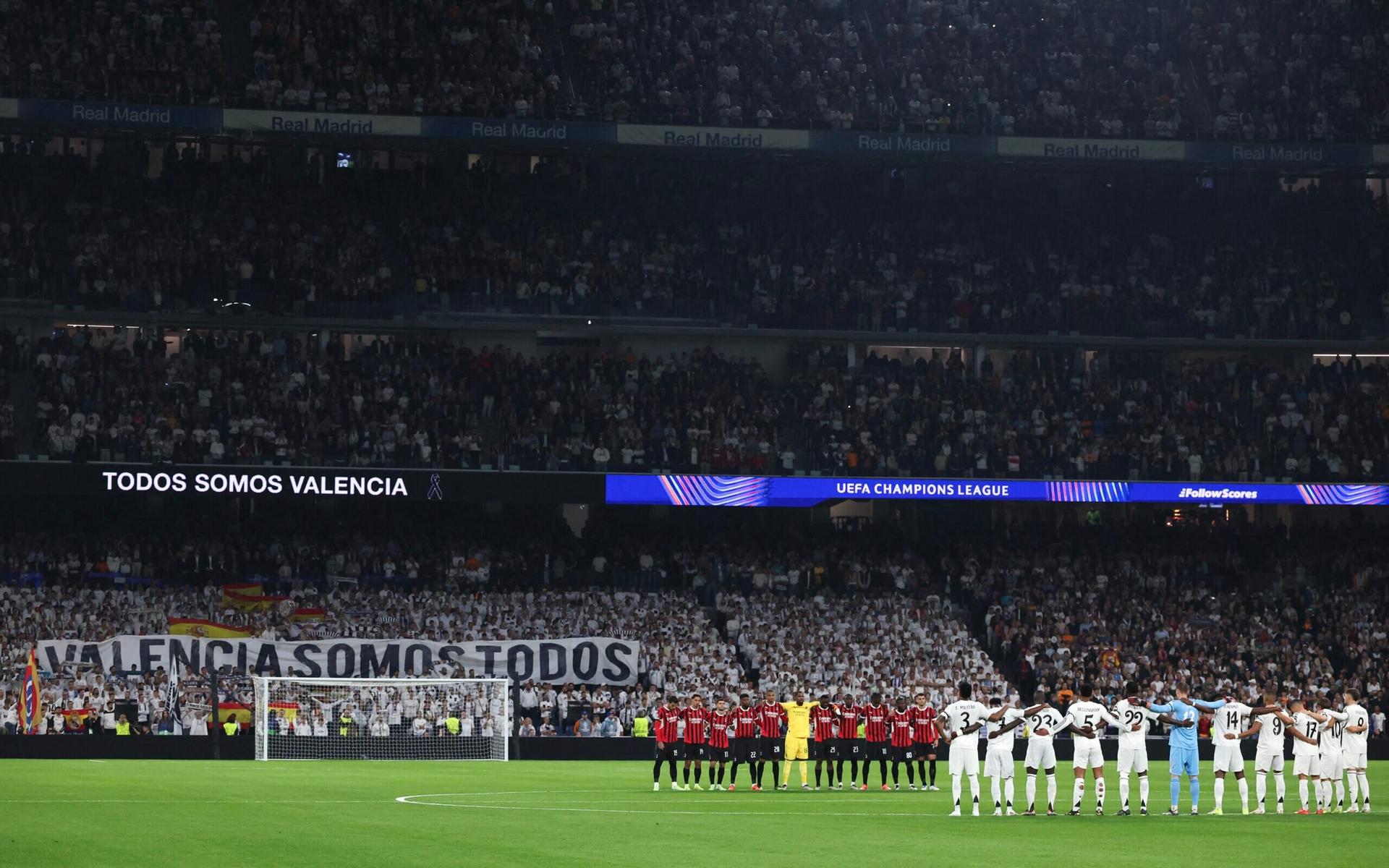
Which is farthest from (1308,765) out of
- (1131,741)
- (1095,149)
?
(1095,149)

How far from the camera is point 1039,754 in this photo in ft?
85.8

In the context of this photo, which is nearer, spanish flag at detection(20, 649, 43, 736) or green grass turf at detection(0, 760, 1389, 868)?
green grass turf at detection(0, 760, 1389, 868)

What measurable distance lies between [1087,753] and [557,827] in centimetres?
746

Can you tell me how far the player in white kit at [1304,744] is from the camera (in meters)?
27.9

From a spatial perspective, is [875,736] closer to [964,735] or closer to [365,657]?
[964,735]

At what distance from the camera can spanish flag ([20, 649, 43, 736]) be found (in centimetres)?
4450

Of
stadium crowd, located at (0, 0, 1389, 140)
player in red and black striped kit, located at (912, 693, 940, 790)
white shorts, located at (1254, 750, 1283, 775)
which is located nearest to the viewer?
white shorts, located at (1254, 750, 1283, 775)

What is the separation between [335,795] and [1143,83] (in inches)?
1671

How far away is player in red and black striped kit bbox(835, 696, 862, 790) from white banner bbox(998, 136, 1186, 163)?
30.0 m

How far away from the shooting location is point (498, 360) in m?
57.7

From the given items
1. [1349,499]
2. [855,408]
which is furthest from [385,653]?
[1349,499]

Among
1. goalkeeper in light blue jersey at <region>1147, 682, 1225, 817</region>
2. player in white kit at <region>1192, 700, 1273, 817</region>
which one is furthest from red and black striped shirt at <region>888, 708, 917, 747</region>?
player in white kit at <region>1192, 700, 1273, 817</region>

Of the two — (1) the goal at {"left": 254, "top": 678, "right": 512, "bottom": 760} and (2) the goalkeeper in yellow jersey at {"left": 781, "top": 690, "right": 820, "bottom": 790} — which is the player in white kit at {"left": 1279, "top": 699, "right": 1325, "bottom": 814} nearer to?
(2) the goalkeeper in yellow jersey at {"left": 781, "top": 690, "right": 820, "bottom": 790}

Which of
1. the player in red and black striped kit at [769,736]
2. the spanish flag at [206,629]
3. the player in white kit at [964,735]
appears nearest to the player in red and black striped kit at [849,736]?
the player in red and black striped kit at [769,736]
